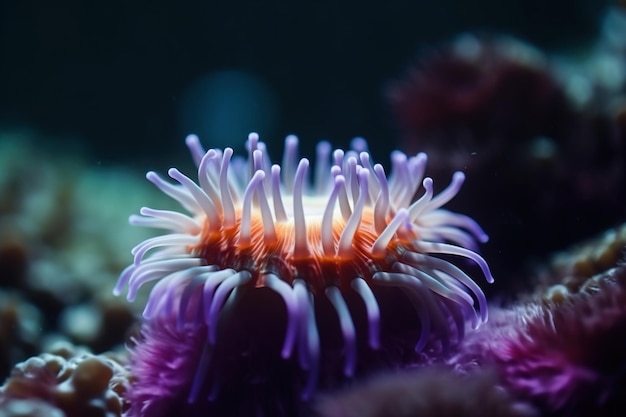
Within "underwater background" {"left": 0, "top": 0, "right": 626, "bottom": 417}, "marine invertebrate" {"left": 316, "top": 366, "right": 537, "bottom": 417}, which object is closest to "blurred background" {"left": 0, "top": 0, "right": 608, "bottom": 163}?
"underwater background" {"left": 0, "top": 0, "right": 626, "bottom": 417}

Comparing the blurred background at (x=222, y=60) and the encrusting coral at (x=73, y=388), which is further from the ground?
the blurred background at (x=222, y=60)

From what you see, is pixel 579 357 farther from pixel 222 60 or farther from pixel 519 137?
pixel 222 60

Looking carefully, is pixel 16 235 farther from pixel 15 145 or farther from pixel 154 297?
pixel 15 145

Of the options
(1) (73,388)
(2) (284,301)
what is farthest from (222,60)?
(2) (284,301)

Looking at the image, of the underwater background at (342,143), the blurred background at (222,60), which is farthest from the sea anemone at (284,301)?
the blurred background at (222,60)

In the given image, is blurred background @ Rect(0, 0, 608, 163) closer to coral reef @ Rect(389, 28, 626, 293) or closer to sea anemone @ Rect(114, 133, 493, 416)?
coral reef @ Rect(389, 28, 626, 293)

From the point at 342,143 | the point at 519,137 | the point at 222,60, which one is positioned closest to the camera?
the point at 519,137

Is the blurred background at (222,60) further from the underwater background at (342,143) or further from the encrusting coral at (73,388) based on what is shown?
the encrusting coral at (73,388)
